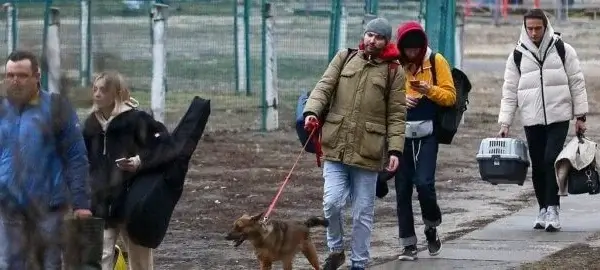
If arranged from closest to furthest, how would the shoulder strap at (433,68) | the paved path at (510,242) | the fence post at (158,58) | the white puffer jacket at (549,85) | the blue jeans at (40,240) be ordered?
the blue jeans at (40,240)
the shoulder strap at (433,68)
the paved path at (510,242)
the white puffer jacket at (549,85)
the fence post at (158,58)

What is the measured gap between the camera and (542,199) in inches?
427

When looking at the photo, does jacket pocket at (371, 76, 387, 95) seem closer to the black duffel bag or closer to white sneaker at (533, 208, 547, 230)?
the black duffel bag

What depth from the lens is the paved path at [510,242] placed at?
921cm

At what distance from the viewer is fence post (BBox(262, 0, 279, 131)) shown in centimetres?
1725

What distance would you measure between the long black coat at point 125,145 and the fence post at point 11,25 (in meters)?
6.04

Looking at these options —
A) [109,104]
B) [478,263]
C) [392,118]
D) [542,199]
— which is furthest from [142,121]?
[542,199]

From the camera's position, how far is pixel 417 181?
9.23 meters

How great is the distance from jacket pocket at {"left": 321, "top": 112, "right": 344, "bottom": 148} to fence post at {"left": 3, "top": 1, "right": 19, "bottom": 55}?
5.39m

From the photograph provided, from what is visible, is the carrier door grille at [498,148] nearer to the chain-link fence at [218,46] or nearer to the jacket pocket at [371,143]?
the jacket pocket at [371,143]

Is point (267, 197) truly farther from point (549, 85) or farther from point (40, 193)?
point (40, 193)

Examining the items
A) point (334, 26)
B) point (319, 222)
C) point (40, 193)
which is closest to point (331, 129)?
point (319, 222)

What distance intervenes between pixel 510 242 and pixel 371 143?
93.6 inches

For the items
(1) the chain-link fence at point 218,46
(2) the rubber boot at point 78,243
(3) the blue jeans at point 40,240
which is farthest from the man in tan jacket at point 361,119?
(1) the chain-link fence at point 218,46

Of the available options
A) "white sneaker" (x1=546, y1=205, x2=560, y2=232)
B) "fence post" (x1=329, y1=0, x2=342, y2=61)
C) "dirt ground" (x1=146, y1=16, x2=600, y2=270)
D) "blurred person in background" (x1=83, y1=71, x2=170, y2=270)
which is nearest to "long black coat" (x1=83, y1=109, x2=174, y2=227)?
"blurred person in background" (x1=83, y1=71, x2=170, y2=270)
